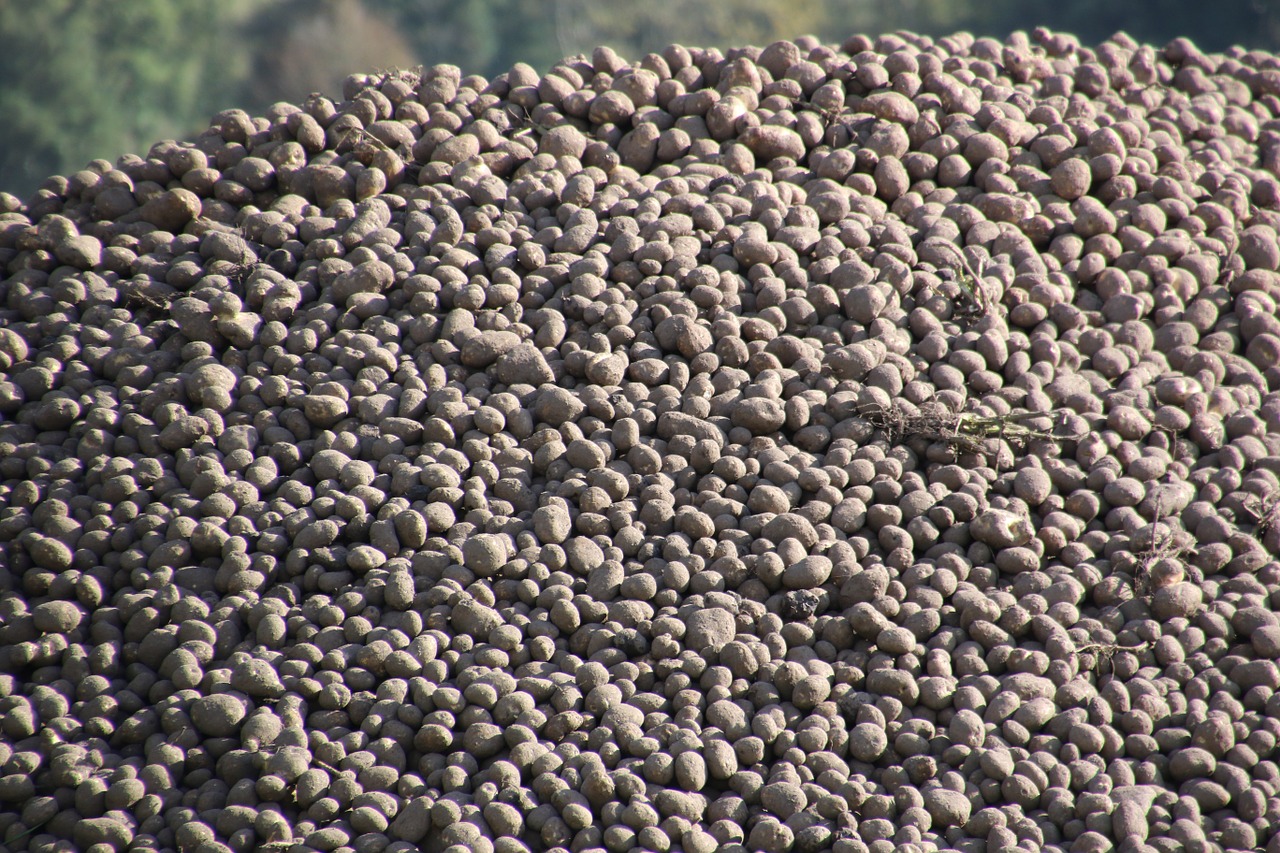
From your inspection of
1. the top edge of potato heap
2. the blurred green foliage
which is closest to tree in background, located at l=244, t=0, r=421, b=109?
the blurred green foliage

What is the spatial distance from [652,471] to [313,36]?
1056 centimetres

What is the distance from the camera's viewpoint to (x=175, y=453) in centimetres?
262

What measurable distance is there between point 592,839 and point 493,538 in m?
0.71

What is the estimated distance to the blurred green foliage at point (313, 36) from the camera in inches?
385

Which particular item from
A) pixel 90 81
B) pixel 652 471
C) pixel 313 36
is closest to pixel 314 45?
pixel 313 36

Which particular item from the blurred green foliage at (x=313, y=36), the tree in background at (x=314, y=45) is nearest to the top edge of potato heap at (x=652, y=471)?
the blurred green foliage at (x=313, y=36)

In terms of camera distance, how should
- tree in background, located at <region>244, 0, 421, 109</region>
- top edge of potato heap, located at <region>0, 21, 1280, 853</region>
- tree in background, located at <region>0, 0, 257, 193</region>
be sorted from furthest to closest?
tree in background, located at <region>244, 0, 421, 109</region>
tree in background, located at <region>0, 0, 257, 193</region>
top edge of potato heap, located at <region>0, 21, 1280, 853</region>

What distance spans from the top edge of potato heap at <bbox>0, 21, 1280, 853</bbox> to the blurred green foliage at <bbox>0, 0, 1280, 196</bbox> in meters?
7.55

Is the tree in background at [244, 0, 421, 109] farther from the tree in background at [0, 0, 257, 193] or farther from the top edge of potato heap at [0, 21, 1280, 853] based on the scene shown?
the top edge of potato heap at [0, 21, 1280, 853]

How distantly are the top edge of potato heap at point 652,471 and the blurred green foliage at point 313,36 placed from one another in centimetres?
755

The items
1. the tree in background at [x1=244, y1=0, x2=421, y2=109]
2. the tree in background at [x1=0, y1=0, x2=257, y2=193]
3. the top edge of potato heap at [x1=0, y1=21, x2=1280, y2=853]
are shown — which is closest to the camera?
the top edge of potato heap at [x1=0, y1=21, x2=1280, y2=853]

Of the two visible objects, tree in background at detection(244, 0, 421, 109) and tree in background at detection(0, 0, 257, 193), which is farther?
tree in background at detection(244, 0, 421, 109)

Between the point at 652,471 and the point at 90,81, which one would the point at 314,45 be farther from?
the point at 652,471

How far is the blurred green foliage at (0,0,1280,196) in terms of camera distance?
9789 millimetres
